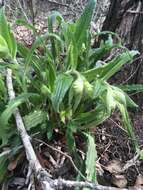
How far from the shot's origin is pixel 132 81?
2672mm

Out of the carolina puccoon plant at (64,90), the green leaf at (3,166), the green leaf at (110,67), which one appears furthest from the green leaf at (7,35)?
the green leaf at (3,166)

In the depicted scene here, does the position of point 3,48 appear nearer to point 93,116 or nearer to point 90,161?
point 93,116

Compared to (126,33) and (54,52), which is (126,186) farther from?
(126,33)

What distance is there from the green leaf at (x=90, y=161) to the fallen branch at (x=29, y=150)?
0.30 m

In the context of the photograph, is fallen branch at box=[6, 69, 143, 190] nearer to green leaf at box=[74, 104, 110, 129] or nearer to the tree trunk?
green leaf at box=[74, 104, 110, 129]

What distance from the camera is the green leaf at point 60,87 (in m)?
1.98

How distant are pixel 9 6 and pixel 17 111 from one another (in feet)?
8.89

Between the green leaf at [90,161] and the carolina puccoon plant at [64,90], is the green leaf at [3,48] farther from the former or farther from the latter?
the green leaf at [90,161]

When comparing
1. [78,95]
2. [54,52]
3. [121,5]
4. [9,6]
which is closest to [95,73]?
[78,95]

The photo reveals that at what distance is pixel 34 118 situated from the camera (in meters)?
2.11

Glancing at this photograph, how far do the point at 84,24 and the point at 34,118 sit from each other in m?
0.55

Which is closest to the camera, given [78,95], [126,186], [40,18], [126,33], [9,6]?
[78,95]

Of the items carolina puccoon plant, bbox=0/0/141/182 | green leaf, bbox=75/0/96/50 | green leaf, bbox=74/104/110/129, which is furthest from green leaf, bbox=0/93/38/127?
green leaf, bbox=75/0/96/50

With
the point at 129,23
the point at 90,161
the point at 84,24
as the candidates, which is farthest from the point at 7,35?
the point at 129,23
